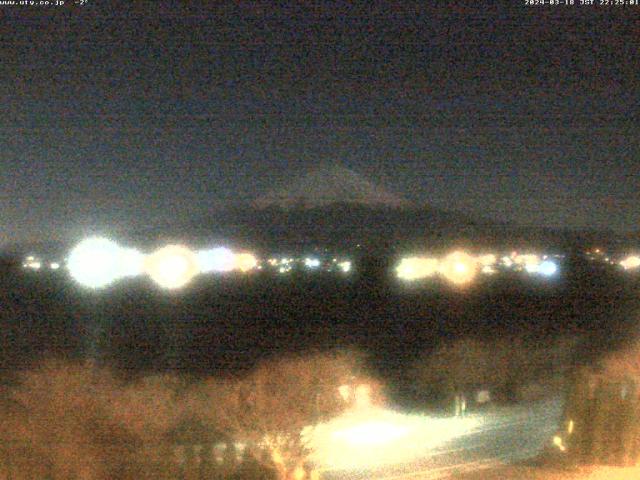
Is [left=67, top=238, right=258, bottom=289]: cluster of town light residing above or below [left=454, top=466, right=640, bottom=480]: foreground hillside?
above

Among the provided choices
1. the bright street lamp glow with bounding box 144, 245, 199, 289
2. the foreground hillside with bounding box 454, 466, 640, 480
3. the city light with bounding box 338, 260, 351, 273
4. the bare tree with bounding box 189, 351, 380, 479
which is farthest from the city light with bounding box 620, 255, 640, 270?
the foreground hillside with bounding box 454, 466, 640, 480

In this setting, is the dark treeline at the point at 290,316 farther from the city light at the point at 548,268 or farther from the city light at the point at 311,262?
the city light at the point at 311,262

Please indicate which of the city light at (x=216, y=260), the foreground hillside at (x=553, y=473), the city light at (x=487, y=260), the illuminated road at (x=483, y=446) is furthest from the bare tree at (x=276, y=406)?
the city light at (x=487, y=260)

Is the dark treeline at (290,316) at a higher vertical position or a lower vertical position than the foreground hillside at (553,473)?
higher

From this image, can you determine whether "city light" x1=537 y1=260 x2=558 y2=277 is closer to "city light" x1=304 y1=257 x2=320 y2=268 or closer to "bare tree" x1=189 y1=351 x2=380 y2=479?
"city light" x1=304 y1=257 x2=320 y2=268

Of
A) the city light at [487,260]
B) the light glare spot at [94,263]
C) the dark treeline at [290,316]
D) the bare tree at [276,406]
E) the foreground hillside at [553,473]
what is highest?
the city light at [487,260]

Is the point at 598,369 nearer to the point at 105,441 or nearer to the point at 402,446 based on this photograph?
the point at 402,446

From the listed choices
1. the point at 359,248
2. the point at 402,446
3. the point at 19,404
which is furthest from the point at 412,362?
the point at 359,248
